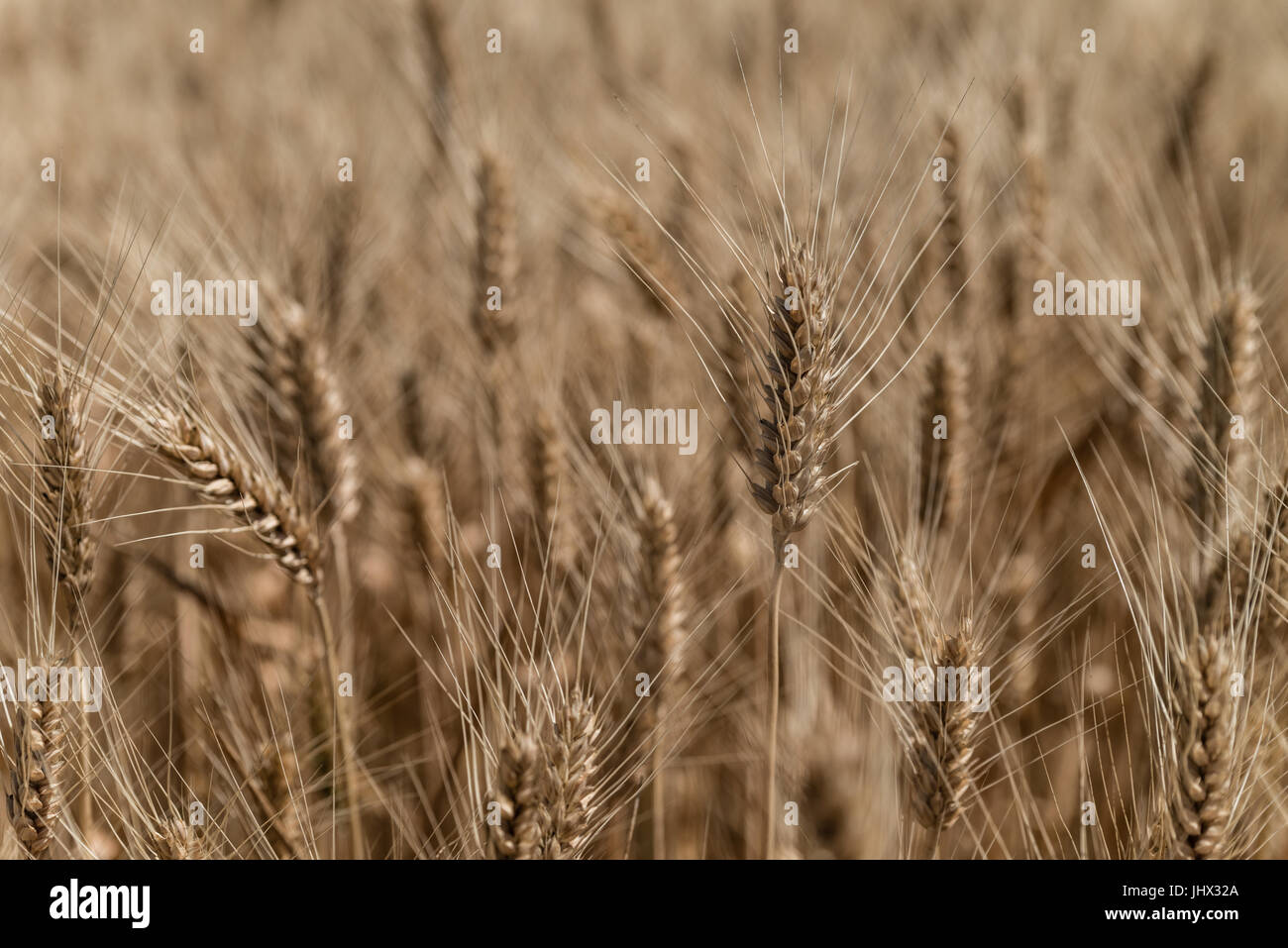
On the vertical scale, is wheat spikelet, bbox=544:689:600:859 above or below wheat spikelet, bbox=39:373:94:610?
below

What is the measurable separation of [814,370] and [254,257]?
116cm

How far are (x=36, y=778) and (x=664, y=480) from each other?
3.64ft

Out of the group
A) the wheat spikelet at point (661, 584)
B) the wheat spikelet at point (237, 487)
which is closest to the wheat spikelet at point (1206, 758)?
the wheat spikelet at point (661, 584)

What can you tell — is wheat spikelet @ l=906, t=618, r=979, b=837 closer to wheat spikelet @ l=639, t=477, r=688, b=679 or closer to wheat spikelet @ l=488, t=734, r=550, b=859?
wheat spikelet @ l=639, t=477, r=688, b=679

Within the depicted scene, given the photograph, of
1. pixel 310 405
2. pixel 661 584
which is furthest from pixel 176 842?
pixel 661 584

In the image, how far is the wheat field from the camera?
→ 4.22 feet

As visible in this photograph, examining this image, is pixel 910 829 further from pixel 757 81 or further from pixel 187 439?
pixel 757 81

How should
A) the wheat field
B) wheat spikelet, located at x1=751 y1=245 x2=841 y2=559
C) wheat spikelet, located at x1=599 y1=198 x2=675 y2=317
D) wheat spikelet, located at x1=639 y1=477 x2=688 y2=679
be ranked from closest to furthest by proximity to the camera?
wheat spikelet, located at x1=751 y1=245 x2=841 y2=559
the wheat field
wheat spikelet, located at x1=639 y1=477 x2=688 y2=679
wheat spikelet, located at x1=599 y1=198 x2=675 y2=317

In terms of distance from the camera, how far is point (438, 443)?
215cm

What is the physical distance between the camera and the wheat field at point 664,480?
1287 millimetres

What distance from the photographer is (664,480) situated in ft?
5.54

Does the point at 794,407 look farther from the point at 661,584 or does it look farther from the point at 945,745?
the point at 945,745

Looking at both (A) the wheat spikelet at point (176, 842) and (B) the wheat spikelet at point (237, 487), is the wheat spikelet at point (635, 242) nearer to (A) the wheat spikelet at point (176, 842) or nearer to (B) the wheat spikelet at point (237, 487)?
(B) the wheat spikelet at point (237, 487)

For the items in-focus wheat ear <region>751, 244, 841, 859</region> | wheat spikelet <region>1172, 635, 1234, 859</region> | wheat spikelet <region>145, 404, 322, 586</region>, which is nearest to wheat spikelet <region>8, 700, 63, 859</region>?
wheat spikelet <region>145, 404, 322, 586</region>
